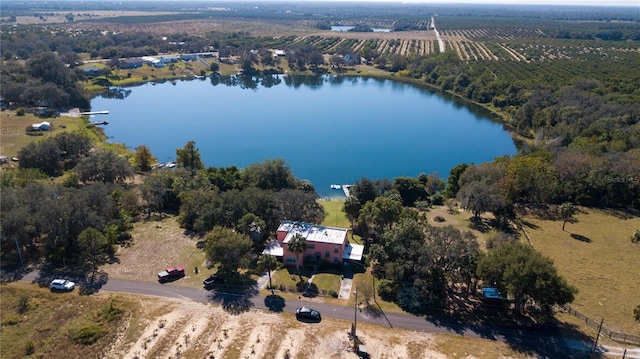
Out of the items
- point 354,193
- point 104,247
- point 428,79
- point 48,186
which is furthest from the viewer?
point 428,79

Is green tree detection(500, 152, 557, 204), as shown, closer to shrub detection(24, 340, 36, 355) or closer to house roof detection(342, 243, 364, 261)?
house roof detection(342, 243, 364, 261)

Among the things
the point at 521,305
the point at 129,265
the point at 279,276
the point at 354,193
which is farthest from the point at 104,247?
the point at 521,305

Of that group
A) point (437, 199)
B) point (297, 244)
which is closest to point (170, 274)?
point (297, 244)

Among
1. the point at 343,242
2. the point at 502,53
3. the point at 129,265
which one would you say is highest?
the point at 502,53

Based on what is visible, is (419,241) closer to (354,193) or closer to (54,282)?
(354,193)

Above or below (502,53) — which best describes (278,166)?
below

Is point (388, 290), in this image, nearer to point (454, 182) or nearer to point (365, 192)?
point (365, 192)

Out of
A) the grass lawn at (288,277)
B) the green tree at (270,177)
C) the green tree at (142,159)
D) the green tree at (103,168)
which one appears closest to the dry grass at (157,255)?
the grass lawn at (288,277)

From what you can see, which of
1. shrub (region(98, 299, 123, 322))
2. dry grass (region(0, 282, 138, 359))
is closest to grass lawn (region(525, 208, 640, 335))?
shrub (region(98, 299, 123, 322))
